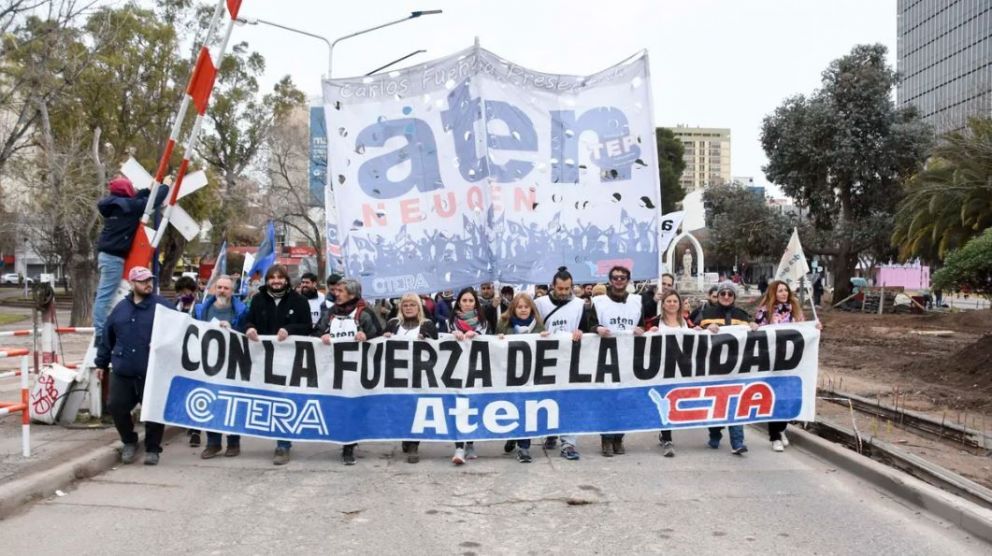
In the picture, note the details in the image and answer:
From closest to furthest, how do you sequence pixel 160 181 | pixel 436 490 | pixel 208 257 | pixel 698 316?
1. pixel 436 490
2. pixel 160 181
3. pixel 698 316
4. pixel 208 257

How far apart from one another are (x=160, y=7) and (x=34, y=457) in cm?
3878

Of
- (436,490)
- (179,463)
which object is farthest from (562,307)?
(179,463)

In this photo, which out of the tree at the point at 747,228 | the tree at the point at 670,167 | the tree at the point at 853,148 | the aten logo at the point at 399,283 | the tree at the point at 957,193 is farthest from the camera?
the tree at the point at 670,167

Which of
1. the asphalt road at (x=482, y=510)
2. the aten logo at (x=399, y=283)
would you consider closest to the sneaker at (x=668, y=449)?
the asphalt road at (x=482, y=510)

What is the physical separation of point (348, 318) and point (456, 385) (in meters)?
1.21

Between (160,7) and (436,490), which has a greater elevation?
(160,7)

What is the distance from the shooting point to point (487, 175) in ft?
25.8

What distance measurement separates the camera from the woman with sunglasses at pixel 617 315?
27.6 ft

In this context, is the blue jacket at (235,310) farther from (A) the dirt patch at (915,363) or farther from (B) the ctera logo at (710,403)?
(A) the dirt patch at (915,363)

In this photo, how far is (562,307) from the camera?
8672 mm

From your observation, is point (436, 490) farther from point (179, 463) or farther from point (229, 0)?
point (229, 0)

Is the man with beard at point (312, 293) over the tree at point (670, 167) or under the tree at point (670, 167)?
under

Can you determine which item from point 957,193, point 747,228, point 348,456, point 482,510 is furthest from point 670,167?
point 482,510

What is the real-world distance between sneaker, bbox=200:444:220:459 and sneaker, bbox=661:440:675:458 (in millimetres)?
4239
